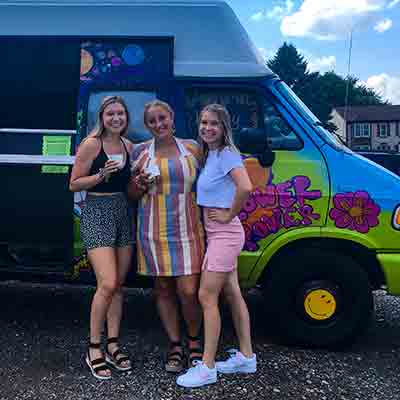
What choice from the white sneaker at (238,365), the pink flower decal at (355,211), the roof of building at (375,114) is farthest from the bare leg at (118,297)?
the roof of building at (375,114)

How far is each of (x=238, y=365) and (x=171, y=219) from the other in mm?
1159

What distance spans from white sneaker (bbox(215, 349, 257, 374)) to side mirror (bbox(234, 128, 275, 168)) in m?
1.45

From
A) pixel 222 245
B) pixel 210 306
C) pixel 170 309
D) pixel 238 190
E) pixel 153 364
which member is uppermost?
pixel 238 190

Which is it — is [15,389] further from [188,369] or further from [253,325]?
[253,325]

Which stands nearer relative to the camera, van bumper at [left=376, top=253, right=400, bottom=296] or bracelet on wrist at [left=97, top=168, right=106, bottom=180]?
bracelet on wrist at [left=97, top=168, right=106, bottom=180]

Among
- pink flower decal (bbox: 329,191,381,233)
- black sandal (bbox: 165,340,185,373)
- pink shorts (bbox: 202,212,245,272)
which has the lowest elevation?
black sandal (bbox: 165,340,185,373)

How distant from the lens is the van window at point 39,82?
427cm

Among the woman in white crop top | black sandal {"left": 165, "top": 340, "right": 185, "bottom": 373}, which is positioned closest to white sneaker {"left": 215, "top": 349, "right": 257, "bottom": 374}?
the woman in white crop top

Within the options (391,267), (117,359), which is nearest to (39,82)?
(117,359)

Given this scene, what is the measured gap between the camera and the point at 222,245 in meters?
3.54

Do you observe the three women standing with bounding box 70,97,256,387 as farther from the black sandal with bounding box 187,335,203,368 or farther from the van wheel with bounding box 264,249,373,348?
the van wheel with bounding box 264,249,373,348

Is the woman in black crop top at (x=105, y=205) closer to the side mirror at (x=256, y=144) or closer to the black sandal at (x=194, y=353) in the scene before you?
the black sandal at (x=194, y=353)

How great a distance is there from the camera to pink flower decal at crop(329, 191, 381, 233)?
4.00 meters

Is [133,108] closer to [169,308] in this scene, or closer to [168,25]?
[168,25]
